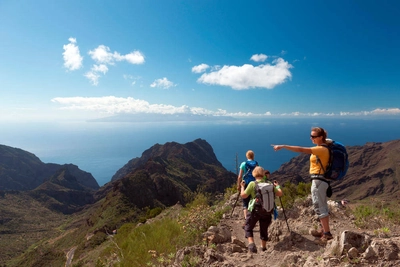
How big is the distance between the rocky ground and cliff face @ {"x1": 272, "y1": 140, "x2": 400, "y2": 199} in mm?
91316

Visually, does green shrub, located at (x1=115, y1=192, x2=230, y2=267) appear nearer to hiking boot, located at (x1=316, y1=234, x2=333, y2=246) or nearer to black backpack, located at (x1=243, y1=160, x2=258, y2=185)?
black backpack, located at (x1=243, y1=160, x2=258, y2=185)

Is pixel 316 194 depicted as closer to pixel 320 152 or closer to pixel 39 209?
pixel 320 152

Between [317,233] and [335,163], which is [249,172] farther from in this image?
[335,163]

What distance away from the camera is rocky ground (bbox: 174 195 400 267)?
142 inches

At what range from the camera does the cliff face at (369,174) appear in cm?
10050

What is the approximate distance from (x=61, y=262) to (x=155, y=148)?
117101 mm

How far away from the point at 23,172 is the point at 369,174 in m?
234

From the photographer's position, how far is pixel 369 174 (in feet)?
382

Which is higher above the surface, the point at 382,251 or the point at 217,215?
the point at 382,251

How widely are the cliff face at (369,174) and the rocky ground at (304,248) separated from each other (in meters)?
91.3

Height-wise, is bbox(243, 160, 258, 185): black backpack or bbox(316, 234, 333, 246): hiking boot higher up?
bbox(243, 160, 258, 185): black backpack

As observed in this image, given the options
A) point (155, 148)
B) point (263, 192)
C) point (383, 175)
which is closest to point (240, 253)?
point (263, 192)

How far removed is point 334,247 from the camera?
155 inches

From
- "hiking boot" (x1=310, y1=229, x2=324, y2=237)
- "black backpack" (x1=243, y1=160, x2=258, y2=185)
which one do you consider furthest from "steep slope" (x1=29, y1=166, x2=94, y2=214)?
"hiking boot" (x1=310, y1=229, x2=324, y2=237)
